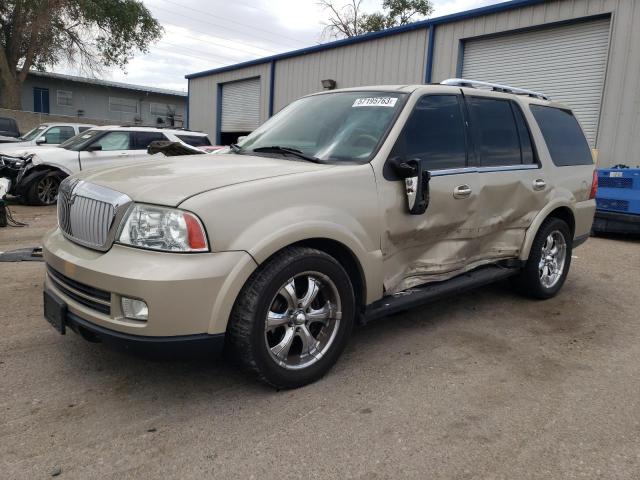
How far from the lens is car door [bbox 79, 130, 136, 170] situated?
1102 centimetres

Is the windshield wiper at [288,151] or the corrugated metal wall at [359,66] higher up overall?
the corrugated metal wall at [359,66]

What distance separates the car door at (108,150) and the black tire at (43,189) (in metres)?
0.60

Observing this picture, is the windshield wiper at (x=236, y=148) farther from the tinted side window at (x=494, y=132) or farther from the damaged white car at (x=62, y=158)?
the damaged white car at (x=62, y=158)

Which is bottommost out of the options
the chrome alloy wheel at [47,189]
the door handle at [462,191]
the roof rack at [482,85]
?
the chrome alloy wheel at [47,189]

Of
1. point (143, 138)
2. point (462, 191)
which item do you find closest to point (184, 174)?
point (462, 191)

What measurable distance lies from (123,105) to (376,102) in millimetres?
39278

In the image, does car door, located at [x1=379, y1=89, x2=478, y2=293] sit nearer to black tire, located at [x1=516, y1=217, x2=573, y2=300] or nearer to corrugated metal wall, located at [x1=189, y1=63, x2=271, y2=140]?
black tire, located at [x1=516, y1=217, x2=573, y2=300]

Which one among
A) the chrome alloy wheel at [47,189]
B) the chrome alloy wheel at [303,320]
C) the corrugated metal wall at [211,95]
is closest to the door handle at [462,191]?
the chrome alloy wheel at [303,320]

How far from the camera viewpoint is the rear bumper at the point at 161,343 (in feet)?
8.70

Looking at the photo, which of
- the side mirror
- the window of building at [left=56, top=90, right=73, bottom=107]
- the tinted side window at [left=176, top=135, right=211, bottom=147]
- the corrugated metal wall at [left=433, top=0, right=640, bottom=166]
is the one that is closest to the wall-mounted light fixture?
the tinted side window at [left=176, top=135, right=211, bottom=147]

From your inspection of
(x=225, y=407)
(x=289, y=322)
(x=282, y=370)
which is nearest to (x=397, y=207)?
(x=289, y=322)

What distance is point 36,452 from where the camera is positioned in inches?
97.6

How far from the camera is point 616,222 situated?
8.92 metres

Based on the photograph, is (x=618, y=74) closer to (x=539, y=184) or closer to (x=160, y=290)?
(x=539, y=184)
